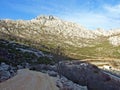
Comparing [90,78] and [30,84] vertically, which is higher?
[90,78]

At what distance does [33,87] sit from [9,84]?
10.4 feet

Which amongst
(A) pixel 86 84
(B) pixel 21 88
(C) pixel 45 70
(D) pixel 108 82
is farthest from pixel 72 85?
(C) pixel 45 70

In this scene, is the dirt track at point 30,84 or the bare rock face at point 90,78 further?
the bare rock face at point 90,78

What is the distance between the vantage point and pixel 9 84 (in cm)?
3462

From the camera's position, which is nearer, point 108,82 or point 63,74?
point 108,82

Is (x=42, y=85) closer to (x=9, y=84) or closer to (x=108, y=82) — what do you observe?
(x=9, y=84)

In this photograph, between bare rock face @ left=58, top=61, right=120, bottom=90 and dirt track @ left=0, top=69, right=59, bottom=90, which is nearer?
dirt track @ left=0, top=69, right=59, bottom=90

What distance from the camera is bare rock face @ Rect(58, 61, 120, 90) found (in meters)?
40.6

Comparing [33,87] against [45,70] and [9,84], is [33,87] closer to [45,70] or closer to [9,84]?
[9,84]

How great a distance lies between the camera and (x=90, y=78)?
41.3m

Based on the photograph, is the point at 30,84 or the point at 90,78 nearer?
the point at 30,84

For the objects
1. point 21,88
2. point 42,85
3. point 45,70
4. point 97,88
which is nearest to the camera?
point 21,88

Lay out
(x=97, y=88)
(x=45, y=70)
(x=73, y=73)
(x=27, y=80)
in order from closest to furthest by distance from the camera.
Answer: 1. (x=27, y=80)
2. (x=97, y=88)
3. (x=73, y=73)
4. (x=45, y=70)

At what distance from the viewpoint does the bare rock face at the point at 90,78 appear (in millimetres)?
40562
